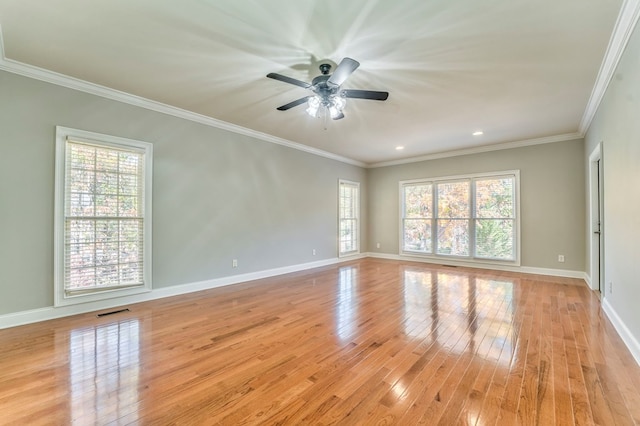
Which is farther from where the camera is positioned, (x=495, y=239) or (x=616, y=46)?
(x=495, y=239)

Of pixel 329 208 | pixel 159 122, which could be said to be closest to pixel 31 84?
pixel 159 122

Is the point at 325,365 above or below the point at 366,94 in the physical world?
below

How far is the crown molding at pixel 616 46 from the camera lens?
217cm

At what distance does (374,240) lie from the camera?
8.27m

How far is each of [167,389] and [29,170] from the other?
2.95 meters

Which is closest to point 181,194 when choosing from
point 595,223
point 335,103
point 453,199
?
point 335,103

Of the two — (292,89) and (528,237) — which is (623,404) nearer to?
(292,89)

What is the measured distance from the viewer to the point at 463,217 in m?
6.66

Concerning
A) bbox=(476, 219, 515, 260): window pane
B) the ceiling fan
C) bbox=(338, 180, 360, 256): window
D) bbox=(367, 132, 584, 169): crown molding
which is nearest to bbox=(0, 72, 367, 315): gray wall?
bbox=(338, 180, 360, 256): window

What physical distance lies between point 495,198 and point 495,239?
888 mm

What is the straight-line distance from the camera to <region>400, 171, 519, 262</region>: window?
6133 mm

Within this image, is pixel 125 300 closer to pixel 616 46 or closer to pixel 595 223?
pixel 616 46

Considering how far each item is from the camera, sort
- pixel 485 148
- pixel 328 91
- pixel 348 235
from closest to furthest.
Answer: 1. pixel 328 91
2. pixel 485 148
3. pixel 348 235

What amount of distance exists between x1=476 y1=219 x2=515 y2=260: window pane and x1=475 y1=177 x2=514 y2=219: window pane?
0.15 metres
